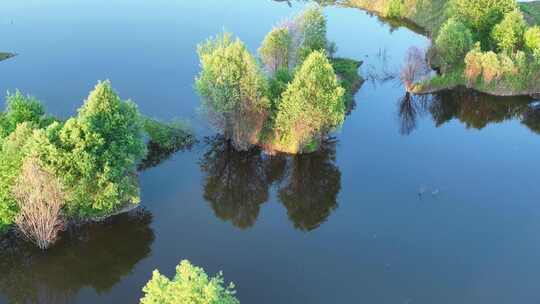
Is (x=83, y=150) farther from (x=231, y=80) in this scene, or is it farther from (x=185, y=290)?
(x=185, y=290)

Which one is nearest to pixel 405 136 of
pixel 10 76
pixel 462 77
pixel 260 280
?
pixel 462 77

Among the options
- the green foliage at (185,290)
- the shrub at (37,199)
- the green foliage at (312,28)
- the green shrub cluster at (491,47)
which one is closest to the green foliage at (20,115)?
the shrub at (37,199)

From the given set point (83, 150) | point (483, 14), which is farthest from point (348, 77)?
point (83, 150)

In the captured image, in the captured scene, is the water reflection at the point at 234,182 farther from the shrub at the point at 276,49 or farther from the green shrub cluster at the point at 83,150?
the shrub at the point at 276,49

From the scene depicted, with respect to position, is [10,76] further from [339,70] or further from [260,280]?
[260,280]

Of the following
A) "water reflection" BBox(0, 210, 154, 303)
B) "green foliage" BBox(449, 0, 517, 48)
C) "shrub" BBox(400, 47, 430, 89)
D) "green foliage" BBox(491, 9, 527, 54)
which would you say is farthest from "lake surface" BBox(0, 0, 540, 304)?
"green foliage" BBox(449, 0, 517, 48)
